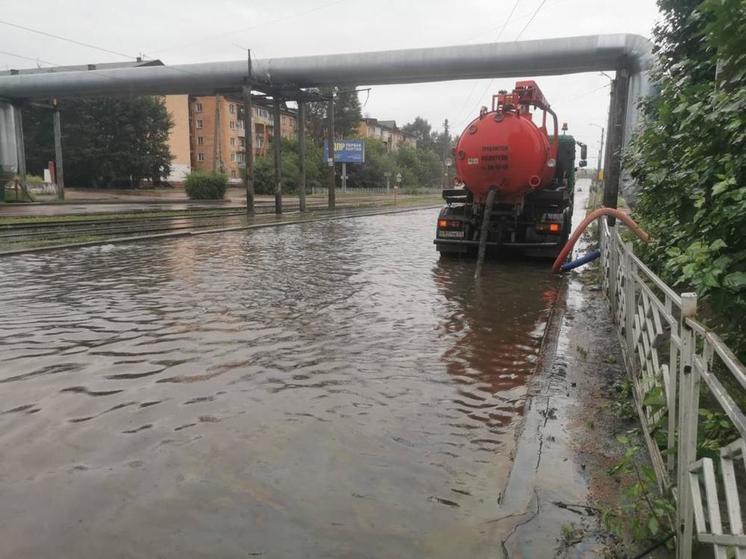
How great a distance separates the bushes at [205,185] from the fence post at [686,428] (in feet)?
135

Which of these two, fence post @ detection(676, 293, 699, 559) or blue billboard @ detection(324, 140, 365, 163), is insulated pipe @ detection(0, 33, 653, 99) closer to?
fence post @ detection(676, 293, 699, 559)

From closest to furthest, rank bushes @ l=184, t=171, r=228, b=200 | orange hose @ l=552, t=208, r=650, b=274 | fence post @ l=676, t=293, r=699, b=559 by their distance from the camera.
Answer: fence post @ l=676, t=293, r=699, b=559 < orange hose @ l=552, t=208, r=650, b=274 < bushes @ l=184, t=171, r=228, b=200

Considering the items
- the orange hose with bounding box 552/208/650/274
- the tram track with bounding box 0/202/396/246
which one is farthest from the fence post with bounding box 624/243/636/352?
the tram track with bounding box 0/202/396/246

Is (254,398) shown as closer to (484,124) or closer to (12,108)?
(484,124)

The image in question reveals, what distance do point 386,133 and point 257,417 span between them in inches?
4680

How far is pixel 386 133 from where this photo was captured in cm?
11881

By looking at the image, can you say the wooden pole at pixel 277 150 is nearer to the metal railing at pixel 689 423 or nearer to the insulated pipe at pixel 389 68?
the insulated pipe at pixel 389 68

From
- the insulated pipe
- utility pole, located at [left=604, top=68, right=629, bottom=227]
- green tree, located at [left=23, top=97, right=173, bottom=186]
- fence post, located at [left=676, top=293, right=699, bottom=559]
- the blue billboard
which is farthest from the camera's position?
the blue billboard

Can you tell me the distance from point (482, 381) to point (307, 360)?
160 cm

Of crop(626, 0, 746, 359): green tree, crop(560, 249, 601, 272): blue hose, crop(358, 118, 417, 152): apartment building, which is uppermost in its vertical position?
crop(358, 118, 417, 152): apartment building

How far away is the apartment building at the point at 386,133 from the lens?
106500mm

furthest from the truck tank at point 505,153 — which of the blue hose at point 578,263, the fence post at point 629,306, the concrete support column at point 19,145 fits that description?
the concrete support column at point 19,145

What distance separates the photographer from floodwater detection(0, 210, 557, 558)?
2828mm

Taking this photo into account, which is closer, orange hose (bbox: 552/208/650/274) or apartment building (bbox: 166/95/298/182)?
orange hose (bbox: 552/208/650/274)
